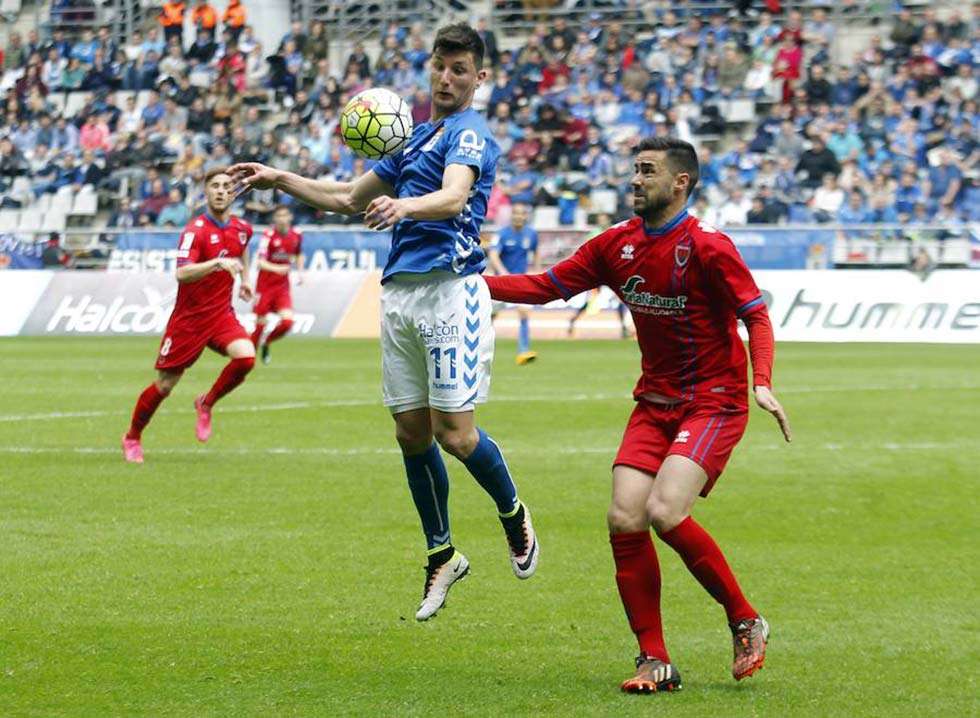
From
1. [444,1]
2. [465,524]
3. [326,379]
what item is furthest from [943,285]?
[465,524]

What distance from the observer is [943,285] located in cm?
2706

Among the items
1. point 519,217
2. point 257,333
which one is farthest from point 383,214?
point 519,217

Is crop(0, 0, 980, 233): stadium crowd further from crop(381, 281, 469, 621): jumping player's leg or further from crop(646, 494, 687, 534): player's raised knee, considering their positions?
crop(646, 494, 687, 534): player's raised knee

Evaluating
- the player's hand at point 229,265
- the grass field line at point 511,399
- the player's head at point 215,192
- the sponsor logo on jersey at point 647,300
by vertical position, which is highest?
the sponsor logo on jersey at point 647,300

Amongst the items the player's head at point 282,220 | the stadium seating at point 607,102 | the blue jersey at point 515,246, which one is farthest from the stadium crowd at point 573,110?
the player's head at point 282,220

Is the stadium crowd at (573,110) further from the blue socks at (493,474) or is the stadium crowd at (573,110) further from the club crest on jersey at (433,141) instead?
the club crest on jersey at (433,141)

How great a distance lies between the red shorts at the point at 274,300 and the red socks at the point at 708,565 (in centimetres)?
1887

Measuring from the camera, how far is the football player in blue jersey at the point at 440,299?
7.26 metres

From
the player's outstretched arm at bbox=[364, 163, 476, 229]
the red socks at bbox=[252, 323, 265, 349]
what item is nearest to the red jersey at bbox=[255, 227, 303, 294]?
the red socks at bbox=[252, 323, 265, 349]

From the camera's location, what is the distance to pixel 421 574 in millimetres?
8562

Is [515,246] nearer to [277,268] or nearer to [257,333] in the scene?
[277,268]

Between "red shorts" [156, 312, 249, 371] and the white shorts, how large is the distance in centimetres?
599

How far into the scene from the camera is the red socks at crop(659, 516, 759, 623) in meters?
6.36

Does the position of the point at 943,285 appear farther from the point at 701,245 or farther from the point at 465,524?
the point at 701,245
